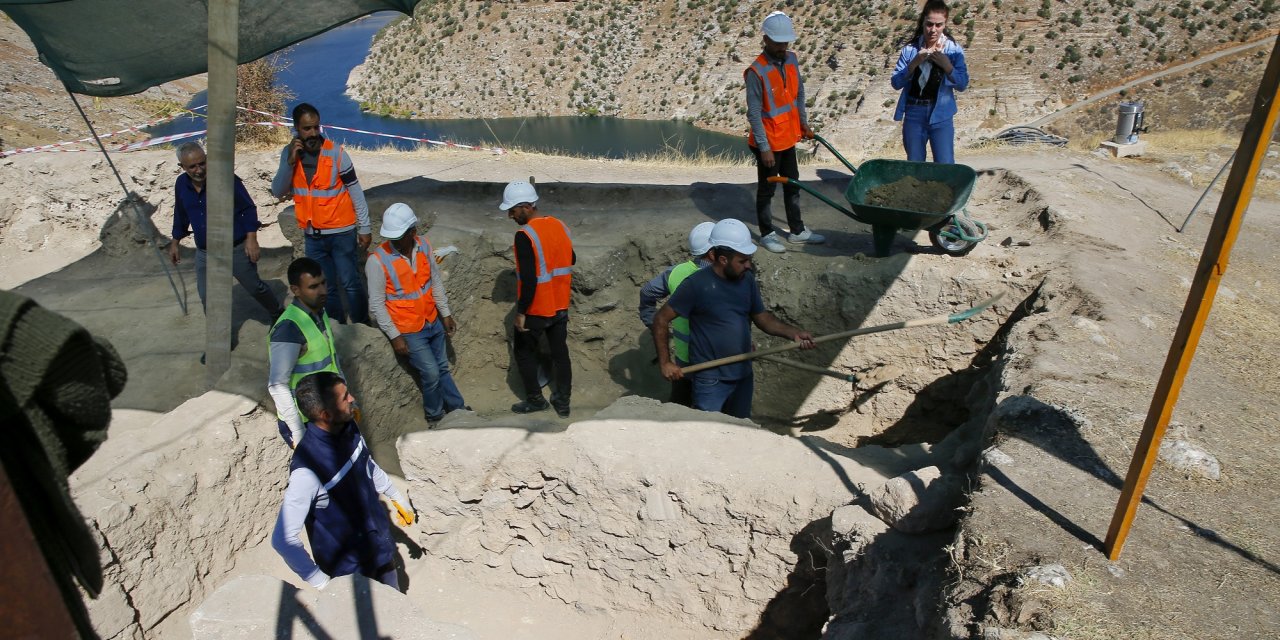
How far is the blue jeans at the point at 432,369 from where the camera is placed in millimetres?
5617

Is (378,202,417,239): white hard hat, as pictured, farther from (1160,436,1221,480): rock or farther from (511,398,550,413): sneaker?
(1160,436,1221,480): rock

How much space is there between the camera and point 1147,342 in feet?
15.6

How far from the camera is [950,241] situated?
21.0 feet

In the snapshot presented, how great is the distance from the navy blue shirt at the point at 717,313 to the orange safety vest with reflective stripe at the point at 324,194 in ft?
9.44

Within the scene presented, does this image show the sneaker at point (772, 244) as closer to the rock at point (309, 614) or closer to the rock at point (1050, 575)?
the rock at point (1050, 575)

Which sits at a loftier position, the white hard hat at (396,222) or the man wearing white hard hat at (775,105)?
the man wearing white hard hat at (775,105)

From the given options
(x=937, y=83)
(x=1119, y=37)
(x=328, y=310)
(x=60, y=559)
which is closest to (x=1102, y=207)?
(x=937, y=83)

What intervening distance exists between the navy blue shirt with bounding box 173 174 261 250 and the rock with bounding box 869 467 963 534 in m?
5.21

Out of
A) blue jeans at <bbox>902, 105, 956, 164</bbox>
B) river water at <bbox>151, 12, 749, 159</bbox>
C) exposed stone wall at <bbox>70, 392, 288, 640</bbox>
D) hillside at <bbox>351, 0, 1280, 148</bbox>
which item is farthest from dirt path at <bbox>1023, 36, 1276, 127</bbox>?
exposed stone wall at <bbox>70, 392, 288, 640</bbox>

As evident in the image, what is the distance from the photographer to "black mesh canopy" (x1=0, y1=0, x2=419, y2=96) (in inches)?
228

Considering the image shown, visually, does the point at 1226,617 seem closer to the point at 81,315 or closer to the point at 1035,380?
the point at 1035,380

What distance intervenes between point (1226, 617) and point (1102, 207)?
547cm

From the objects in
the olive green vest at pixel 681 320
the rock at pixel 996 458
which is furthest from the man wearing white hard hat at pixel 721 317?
the rock at pixel 996 458

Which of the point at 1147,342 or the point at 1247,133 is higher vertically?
the point at 1247,133
